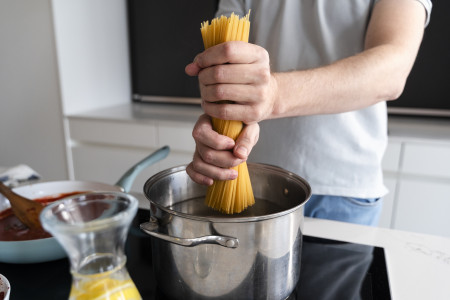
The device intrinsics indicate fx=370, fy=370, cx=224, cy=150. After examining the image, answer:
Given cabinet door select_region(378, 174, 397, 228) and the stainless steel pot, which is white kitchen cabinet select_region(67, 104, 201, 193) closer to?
cabinet door select_region(378, 174, 397, 228)

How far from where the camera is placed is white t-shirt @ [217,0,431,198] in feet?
2.65

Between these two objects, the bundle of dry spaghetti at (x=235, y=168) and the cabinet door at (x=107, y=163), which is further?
the cabinet door at (x=107, y=163)

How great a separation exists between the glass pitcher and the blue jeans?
0.56m

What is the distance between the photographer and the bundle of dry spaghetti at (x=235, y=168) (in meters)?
0.47

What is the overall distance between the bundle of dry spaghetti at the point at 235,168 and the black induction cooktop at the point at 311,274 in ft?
0.46

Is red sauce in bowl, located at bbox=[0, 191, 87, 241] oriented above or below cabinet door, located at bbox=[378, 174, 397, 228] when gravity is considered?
above

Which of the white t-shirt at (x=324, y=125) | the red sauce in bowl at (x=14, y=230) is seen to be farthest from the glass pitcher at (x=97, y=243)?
the white t-shirt at (x=324, y=125)

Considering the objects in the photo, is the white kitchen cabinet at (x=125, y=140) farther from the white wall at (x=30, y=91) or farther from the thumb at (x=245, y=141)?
the thumb at (x=245, y=141)

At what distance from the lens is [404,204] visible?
1.45 meters

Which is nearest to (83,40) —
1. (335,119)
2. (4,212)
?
(4,212)

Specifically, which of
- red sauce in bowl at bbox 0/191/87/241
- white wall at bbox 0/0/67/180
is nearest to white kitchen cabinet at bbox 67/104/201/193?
white wall at bbox 0/0/67/180

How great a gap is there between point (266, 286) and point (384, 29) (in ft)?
1.67

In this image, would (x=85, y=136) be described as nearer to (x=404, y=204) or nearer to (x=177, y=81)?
(x=177, y=81)

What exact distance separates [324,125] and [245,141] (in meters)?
0.37
